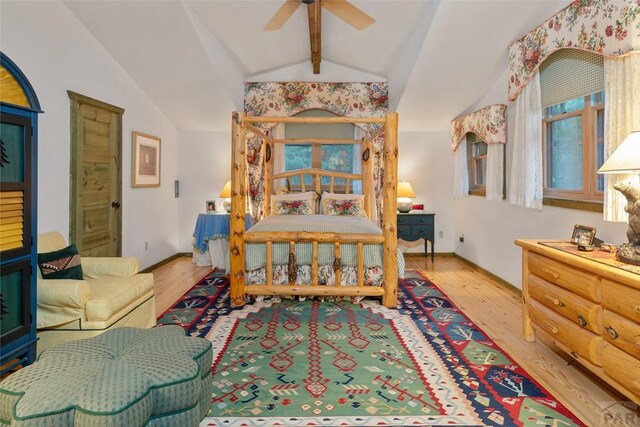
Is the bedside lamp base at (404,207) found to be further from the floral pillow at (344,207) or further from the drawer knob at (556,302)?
the drawer knob at (556,302)

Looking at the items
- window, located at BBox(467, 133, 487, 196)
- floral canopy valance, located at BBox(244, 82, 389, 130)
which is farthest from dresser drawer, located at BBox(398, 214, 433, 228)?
floral canopy valance, located at BBox(244, 82, 389, 130)

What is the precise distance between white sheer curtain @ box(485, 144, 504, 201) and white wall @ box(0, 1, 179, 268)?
4.14m

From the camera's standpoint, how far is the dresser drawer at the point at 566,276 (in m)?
2.14

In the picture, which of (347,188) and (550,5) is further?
(347,188)

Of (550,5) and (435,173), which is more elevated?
(550,5)

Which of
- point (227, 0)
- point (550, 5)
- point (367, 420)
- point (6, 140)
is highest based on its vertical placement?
point (227, 0)

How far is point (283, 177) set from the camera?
19.5 feet

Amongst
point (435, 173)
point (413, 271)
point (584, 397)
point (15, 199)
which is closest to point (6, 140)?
point (15, 199)

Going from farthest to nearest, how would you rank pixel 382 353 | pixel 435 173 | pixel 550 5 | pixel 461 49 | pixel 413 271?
1. pixel 435 173
2. pixel 413 271
3. pixel 461 49
4. pixel 550 5
5. pixel 382 353

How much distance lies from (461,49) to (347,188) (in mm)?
2346

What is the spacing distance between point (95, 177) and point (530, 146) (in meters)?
4.20

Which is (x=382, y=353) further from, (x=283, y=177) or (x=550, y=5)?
(x=283, y=177)

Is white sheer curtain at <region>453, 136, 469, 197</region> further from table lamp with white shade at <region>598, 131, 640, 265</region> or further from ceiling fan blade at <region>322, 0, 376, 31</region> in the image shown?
table lamp with white shade at <region>598, 131, 640, 265</region>

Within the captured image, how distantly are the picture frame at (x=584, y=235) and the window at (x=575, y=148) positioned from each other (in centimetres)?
62
